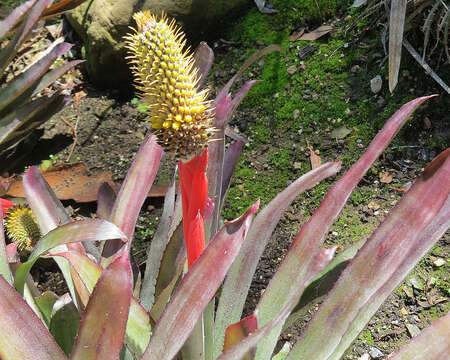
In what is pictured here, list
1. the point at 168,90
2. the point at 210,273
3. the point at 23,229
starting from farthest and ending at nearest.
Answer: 1. the point at 23,229
2. the point at 210,273
3. the point at 168,90

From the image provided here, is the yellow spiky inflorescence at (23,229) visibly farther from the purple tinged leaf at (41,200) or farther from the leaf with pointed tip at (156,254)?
the leaf with pointed tip at (156,254)

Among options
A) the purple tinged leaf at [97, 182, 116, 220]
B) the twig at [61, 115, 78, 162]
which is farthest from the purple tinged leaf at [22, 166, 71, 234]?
the twig at [61, 115, 78, 162]

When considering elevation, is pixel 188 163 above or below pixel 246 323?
above

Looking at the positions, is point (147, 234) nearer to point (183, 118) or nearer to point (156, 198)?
point (156, 198)

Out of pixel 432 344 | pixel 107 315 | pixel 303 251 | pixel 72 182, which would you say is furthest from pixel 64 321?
pixel 72 182

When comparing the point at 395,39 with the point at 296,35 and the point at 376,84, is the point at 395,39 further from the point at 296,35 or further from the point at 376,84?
the point at 296,35

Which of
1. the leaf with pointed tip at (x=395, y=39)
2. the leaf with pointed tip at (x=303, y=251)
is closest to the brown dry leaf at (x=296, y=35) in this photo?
the leaf with pointed tip at (x=395, y=39)

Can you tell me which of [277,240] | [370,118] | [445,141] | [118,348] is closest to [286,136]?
[370,118]
